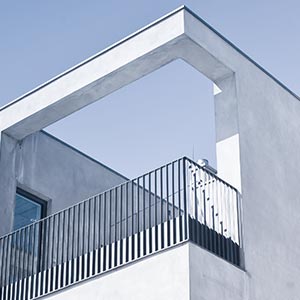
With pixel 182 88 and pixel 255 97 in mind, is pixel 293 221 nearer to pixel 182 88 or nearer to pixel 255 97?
pixel 255 97

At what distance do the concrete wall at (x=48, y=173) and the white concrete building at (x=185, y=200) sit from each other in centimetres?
4

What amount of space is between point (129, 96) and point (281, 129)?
250 centimetres

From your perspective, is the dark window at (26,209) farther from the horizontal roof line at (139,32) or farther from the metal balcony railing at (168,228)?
the metal balcony railing at (168,228)

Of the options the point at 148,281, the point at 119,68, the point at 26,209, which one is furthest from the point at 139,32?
the point at 26,209

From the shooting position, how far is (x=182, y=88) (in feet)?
46.4

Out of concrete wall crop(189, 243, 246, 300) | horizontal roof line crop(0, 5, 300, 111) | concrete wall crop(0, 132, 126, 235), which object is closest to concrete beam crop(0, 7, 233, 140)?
horizontal roof line crop(0, 5, 300, 111)

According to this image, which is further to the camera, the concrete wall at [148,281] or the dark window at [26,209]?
the dark window at [26,209]

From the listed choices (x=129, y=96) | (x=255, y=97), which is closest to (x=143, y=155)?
(x=129, y=96)

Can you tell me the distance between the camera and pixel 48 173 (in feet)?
52.3

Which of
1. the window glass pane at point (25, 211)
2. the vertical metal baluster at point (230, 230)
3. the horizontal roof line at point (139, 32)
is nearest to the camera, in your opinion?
the vertical metal baluster at point (230, 230)

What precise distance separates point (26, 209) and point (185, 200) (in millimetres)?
5186

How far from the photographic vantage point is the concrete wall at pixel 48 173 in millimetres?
14570

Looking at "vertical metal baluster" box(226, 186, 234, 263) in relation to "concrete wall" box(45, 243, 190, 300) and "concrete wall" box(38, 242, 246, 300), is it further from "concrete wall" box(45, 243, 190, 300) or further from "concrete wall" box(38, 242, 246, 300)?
"concrete wall" box(45, 243, 190, 300)

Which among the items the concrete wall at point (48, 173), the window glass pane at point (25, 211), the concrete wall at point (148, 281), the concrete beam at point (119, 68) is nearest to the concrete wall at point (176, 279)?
the concrete wall at point (148, 281)
